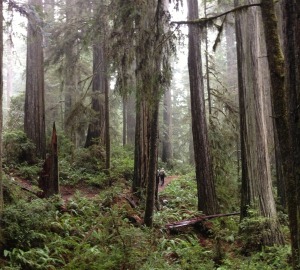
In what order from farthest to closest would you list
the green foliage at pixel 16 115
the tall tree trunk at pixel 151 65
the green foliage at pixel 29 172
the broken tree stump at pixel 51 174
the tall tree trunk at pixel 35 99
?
the green foliage at pixel 16 115 < the tall tree trunk at pixel 35 99 < the green foliage at pixel 29 172 < the broken tree stump at pixel 51 174 < the tall tree trunk at pixel 151 65

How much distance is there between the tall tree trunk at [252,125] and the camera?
8.52 m

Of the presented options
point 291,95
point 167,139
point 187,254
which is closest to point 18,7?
point 291,95

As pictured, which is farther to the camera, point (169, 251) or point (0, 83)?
point (169, 251)

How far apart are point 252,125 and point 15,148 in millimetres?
8438

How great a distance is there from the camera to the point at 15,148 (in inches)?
488

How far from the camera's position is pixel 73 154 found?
548 inches

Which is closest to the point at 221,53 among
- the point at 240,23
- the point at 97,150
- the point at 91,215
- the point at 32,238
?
the point at 97,150

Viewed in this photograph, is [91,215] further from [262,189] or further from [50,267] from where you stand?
[262,189]

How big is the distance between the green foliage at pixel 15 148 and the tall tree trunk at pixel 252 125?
7853 mm

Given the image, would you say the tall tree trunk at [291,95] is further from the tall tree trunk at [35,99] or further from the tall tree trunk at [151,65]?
the tall tree trunk at [35,99]

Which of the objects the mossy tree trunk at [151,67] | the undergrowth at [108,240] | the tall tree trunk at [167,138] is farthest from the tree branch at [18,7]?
the tall tree trunk at [167,138]

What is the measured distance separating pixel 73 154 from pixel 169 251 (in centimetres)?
738

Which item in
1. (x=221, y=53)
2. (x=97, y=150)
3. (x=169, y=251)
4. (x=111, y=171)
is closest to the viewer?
(x=169, y=251)

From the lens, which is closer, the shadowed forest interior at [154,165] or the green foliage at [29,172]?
the shadowed forest interior at [154,165]
